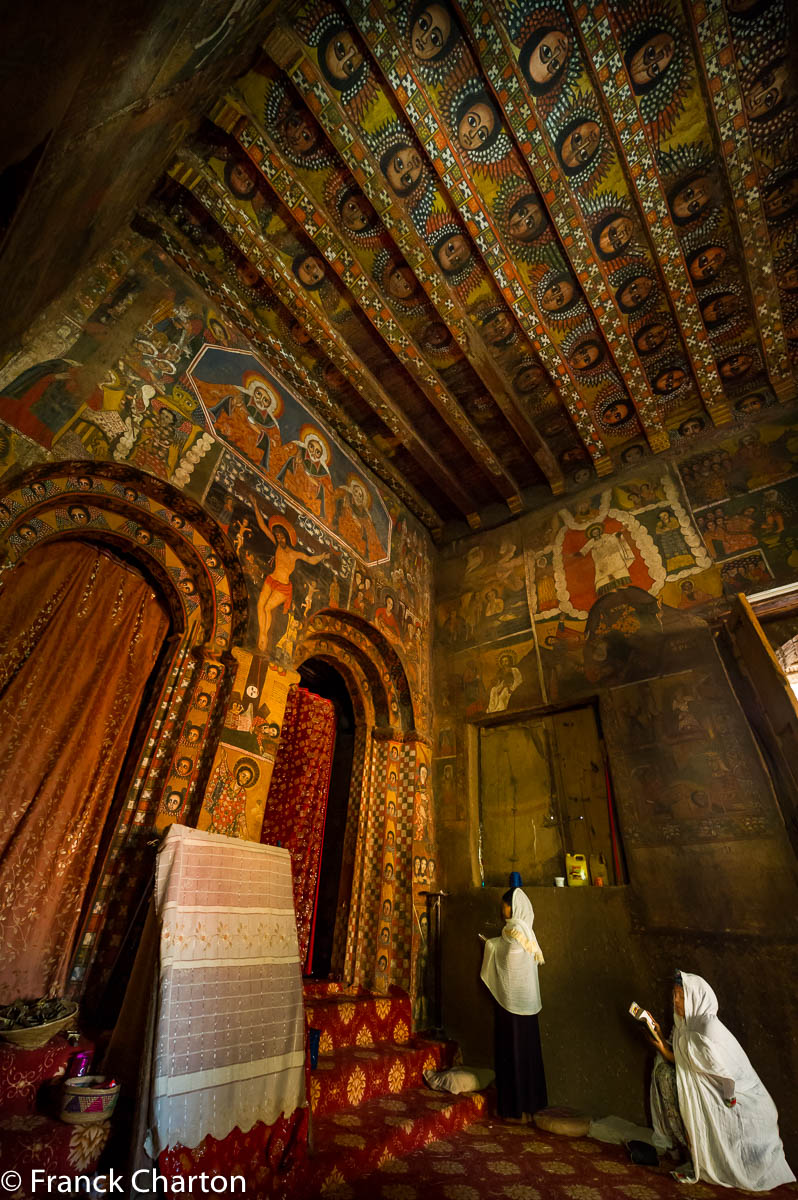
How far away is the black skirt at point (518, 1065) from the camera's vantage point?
4078mm

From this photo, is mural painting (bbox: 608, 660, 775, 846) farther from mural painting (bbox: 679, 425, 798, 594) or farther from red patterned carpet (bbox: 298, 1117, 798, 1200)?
red patterned carpet (bbox: 298, 1117, 798, 1200)

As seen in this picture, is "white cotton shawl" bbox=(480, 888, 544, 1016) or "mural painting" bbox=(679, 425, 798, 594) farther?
"mural painting" bbox=(679, 425, 798, 594)

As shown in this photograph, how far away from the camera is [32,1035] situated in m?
2.47

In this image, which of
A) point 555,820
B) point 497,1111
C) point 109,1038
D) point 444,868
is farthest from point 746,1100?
point 109,1038

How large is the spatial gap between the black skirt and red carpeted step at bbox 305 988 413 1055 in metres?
0.93

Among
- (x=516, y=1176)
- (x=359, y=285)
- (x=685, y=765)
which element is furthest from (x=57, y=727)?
(x=685, y=765)

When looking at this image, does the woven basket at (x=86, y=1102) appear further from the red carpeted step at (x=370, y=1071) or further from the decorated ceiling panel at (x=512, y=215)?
the decorated ceiling panel at (x=512, y=215)

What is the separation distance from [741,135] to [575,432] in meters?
3.26

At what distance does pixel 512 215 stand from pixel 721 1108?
296 inches

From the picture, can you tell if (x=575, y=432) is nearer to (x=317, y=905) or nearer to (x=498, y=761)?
(x=498, y=761)

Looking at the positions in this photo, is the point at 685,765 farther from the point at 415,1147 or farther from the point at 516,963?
the point at 415,1147

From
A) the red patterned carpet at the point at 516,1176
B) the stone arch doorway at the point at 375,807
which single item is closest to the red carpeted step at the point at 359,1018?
the stone arch doorway at the point at 375,807

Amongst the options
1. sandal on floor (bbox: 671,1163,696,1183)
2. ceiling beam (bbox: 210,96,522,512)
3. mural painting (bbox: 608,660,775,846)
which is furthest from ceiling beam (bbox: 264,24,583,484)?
sandal on floor (bbox: 671,1163,696,1183)

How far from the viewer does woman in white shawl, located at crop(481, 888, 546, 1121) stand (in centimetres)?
411
